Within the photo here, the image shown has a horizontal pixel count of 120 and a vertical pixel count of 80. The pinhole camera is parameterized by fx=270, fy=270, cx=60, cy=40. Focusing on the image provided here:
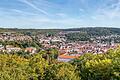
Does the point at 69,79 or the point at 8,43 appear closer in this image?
the point at 69,79

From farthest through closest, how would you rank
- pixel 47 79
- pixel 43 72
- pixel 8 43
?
pixel 8 43 < pixel 43 72 < pixel 47 79

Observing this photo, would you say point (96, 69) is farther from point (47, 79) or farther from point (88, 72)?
point (47, 79)

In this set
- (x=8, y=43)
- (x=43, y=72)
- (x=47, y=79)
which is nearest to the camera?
(x=47, y=79)

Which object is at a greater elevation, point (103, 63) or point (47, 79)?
point (103, 63)

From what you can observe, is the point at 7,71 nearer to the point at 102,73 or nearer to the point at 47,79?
the point at 47,79

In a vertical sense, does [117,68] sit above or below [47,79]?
above

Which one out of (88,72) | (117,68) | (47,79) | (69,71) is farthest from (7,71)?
(117,68)

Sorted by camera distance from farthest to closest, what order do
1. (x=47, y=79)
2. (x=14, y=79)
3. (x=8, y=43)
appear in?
(x=8, y=43)
(x=47, y=79)
(x=14, y=79)

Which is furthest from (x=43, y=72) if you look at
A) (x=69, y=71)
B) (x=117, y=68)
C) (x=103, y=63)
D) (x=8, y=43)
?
(x=8, y=43)

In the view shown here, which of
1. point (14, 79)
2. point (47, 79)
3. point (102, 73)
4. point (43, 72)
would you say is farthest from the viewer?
point (43, 72)
